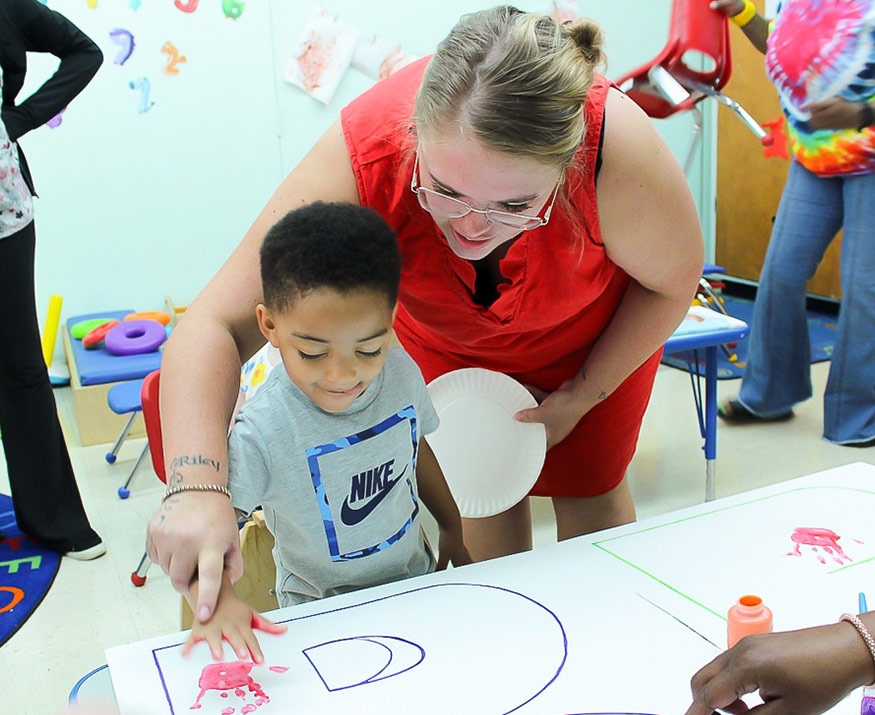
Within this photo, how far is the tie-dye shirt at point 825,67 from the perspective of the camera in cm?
246

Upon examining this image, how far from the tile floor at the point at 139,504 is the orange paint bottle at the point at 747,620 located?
1.38 metres

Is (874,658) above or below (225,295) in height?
below

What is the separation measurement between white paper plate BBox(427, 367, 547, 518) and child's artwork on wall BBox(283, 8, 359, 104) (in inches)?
114

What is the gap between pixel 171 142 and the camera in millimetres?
3807

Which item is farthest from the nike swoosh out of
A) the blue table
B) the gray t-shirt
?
the blue table

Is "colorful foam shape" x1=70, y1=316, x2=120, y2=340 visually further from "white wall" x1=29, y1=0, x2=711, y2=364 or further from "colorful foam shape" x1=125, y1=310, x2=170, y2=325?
"white wall" x1=29, y1=0, x2=711, y2=364

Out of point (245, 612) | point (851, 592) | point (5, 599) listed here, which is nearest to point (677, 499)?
point (851, 592)

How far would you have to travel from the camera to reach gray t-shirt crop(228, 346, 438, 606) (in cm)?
104

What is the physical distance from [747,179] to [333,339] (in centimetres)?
426

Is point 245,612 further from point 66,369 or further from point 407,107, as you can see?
point 66,369

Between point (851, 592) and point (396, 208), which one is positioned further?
point (396, 208)

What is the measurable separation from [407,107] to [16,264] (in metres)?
1.33

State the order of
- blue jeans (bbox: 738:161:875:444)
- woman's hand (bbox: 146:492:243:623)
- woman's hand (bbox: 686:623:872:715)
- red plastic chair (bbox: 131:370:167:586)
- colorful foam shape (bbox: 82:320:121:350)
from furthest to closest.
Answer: colorful foam shape (bbox: 82:320:121:350)
blue jeans (bbox: 738:161:875:444)
red plastic chair (bbox: 131:370:167:586)
woman's hand (bbox: 146:492:243:623)
woman's hand (bbox: 686:623:872:715)

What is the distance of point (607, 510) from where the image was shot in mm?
1542
